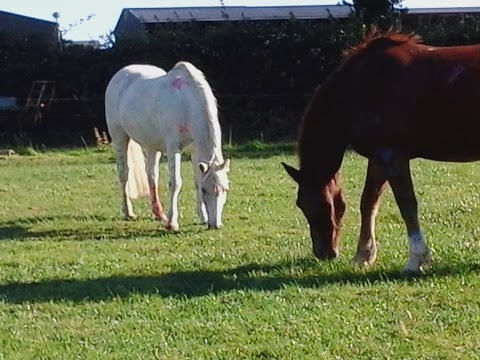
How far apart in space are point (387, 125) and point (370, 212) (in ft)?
3.33

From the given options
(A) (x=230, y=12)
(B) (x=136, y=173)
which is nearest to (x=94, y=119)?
(B) (x=136, y=173)

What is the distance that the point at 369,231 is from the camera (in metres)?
7.95

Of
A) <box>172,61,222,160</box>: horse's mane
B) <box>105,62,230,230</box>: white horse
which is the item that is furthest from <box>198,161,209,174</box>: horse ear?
<box>172,61,222,160</box>: horse's mane

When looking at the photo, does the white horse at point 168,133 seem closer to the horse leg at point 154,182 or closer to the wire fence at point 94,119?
the horse leg at point 154,182

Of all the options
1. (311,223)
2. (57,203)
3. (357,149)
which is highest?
(357,149)

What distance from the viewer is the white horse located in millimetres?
10391

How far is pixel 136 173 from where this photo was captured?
12477 millimetres

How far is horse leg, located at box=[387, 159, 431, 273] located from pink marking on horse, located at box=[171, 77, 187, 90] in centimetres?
417

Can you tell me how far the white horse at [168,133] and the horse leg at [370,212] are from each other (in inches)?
98.6

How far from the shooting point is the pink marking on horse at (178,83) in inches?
436

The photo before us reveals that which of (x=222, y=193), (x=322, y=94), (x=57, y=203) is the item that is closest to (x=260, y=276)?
(x=322, y=94)

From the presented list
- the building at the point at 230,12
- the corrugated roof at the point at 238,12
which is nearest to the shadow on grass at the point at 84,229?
the building at the point at 230,12

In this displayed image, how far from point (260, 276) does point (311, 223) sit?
85 cm

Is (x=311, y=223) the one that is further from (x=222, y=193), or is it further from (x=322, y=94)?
(x=222, y=193)
